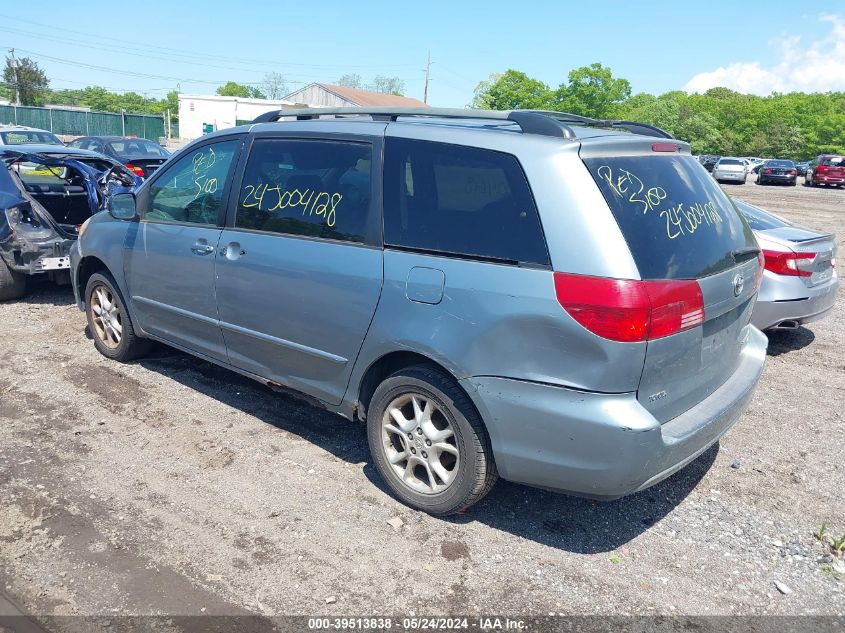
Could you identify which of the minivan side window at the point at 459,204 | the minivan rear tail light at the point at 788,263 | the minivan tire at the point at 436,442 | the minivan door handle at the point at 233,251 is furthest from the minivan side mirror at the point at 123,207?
the minivan rear tail light at the point at 788,263

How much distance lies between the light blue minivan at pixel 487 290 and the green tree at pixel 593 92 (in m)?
65.3

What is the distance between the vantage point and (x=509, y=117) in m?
3.50

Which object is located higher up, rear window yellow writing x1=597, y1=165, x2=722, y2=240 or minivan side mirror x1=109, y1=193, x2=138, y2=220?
rear window yellow writing x1=597, y1=165, x2=722, y2=240

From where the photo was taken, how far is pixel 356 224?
375 centimetres

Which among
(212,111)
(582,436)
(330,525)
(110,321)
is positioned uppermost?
(212,111)

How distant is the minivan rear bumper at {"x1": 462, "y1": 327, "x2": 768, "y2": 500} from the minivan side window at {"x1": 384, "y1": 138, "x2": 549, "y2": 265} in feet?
2.00

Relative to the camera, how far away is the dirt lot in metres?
3.02

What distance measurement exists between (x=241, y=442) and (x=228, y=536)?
104 cm

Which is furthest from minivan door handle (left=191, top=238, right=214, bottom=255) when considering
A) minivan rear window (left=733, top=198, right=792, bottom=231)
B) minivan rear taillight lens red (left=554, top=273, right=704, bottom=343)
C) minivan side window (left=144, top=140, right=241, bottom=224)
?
minivan rear window (left=733, top=198, right=792, bottom=231)

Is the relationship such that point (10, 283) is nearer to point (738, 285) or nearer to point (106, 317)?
point (106, 317)

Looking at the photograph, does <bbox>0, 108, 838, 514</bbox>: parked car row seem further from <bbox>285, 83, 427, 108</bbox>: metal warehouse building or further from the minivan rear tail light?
<bbox>285, 83, 427, 108</bbox>: metal warehouse building

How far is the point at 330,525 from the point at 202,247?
2.04 meters

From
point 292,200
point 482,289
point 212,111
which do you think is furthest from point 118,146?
point 212,111

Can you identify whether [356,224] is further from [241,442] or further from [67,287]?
[67,287]
